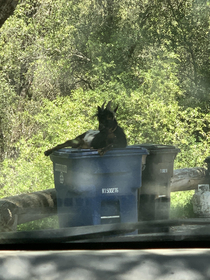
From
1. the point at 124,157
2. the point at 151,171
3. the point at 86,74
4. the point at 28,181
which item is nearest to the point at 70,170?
the point at 124,157

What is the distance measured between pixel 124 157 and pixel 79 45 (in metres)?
7.43

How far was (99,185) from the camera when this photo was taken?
2.73m

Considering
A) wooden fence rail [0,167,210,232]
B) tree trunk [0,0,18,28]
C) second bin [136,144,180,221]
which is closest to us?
wooden fence rail [0,167,210,232]

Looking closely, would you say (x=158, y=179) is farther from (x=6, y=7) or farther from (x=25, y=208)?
(x=6, y=7)

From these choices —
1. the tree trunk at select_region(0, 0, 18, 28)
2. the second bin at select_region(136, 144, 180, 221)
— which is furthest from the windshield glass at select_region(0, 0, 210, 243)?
the tree trunk at select_region(0, 0, 18, 28)

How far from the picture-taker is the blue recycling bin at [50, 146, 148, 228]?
272 cm

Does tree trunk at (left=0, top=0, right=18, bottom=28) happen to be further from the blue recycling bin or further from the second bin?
the second bin

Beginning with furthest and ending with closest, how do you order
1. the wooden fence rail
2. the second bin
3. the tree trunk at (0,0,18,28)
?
the second bin → the tree trunk at (0,0,18,28) → the wooden fence rail

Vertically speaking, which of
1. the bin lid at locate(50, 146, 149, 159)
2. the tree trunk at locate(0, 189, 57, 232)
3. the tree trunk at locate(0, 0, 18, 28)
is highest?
the tree trunk at locate(0, 0, 18, 28)

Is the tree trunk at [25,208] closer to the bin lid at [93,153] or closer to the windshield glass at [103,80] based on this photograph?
the bin lid at [93,153]

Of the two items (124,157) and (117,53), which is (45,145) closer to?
(117,53)

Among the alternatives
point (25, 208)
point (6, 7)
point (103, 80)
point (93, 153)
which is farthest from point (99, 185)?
point (103, 80)

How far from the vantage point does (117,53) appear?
392 inches

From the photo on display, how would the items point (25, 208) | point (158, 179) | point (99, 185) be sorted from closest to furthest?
point (99, 185) → point (25, 208) → point (158, 179)
